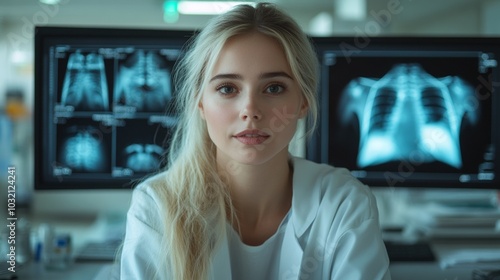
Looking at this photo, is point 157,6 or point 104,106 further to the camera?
point 157,6

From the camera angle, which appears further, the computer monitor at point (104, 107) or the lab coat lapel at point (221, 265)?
the computer monitor at point (104, 107)

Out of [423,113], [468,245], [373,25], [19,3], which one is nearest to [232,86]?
[423,113]

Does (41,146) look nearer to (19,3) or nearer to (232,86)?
(232,86)

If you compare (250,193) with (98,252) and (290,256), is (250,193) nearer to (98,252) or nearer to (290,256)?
(290,256)

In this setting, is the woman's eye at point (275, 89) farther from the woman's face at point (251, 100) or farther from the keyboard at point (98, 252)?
the keyboard at point (98, 252)

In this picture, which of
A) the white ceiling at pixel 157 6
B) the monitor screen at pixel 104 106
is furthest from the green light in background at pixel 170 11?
the monitor screen at pixel 104 106

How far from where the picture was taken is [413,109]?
1.59m

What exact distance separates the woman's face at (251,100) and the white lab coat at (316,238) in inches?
6.0

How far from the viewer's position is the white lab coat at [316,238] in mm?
1081

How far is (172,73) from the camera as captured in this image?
1576mm

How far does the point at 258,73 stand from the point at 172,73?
1.71 ft

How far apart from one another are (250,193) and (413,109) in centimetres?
63

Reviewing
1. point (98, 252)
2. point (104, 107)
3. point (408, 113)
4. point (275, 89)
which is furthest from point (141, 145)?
point (408, 113)

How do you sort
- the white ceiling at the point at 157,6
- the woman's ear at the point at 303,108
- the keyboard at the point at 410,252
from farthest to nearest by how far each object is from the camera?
the white ceiling at the point at 157,6, the keyboard at the point at 410,252, the woman's ear at the point at 303,108
